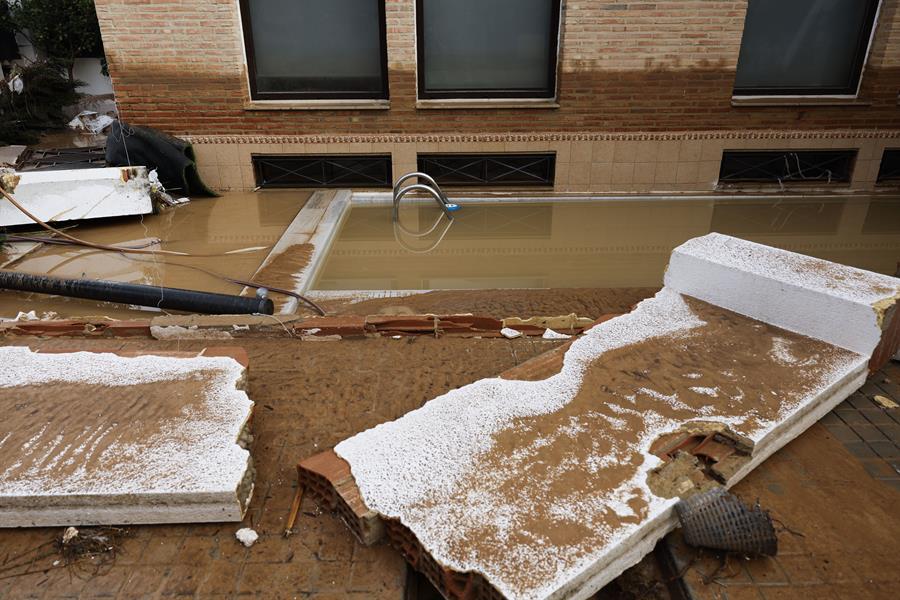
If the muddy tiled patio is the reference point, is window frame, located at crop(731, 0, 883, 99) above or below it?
above

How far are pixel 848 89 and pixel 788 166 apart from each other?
4.08 ft

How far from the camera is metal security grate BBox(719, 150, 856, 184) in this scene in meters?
8.11

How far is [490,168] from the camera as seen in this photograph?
8.09 m

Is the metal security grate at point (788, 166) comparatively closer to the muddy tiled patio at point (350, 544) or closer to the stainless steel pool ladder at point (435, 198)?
the stainless steel pool ladder at point (435, 198)

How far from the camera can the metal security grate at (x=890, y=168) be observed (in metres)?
8.15

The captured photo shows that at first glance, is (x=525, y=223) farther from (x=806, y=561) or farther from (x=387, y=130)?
(x=806, y=561)

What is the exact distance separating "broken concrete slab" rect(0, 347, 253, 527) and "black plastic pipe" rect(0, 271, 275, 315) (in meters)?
1.14

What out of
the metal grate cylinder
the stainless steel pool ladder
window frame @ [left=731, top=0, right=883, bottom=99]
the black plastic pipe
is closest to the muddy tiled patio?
the metal grate cylinder

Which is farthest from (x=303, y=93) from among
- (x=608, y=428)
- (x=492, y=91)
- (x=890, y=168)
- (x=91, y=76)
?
(x=91, y=76)

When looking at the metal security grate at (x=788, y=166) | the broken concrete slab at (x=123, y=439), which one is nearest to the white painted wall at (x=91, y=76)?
the broken concrete slab at (x=123, y=439)

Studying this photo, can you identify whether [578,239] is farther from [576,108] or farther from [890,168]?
[890,168]

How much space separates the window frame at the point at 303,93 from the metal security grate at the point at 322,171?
2.51ft

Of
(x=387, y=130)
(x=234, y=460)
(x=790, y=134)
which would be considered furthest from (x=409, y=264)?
(x=790, y=134)

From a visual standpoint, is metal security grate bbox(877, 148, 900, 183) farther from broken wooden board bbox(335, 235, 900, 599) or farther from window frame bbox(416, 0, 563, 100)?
broken wooden board bbox(335, 235, 900, 599)
